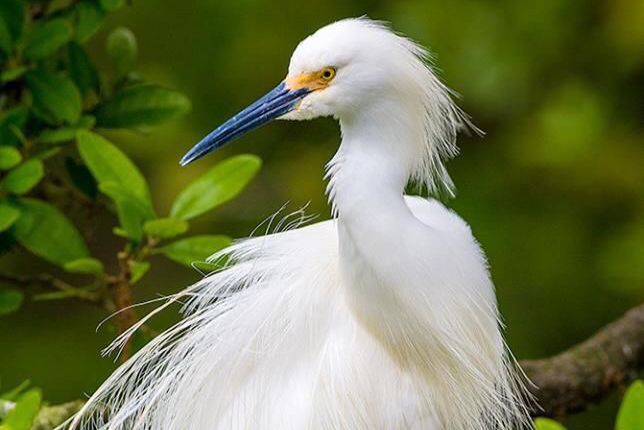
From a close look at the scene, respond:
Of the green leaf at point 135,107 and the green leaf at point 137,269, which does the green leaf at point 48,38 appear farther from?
the green leaf at point 137,269

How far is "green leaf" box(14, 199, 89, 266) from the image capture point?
6.31 feet

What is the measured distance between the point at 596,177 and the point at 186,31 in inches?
53.7

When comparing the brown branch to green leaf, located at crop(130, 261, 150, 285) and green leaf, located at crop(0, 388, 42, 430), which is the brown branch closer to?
green leaf, located at crop(130, 261, 150, 285)

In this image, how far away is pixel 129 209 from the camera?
1.86 meters

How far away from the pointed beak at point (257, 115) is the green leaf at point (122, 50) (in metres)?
0.49

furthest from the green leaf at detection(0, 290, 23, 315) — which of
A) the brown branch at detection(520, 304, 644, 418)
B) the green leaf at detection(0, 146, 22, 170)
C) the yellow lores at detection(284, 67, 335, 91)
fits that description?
the brown branch at detection(520, 304, 644, 418)

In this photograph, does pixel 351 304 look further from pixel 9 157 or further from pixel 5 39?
pixel 5 39

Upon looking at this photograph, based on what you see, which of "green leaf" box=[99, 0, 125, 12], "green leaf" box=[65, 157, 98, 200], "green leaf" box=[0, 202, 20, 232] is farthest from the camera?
"green leaf" box=[65, 157, 98, 200]

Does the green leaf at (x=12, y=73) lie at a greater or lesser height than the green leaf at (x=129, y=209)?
greater

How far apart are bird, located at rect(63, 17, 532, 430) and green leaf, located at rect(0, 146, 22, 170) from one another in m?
0.32

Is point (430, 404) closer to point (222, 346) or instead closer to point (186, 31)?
point (222, 346)

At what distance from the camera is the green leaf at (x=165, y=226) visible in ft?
6.07

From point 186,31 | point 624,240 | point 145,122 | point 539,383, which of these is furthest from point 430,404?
point 186,31

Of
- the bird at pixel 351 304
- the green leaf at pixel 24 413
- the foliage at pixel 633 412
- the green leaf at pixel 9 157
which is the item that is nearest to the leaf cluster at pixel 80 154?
the green leaf at pixel 9 157
